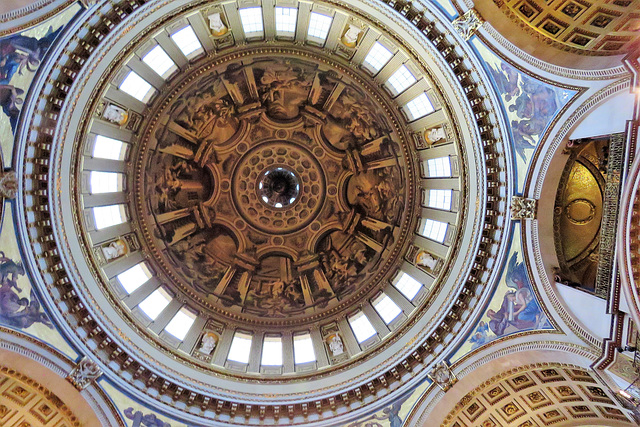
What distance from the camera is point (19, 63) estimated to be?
1430cm

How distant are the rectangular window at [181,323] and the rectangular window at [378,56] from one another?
1722 cm

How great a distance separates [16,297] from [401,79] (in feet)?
64.9

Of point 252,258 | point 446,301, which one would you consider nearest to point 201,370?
point 252,258

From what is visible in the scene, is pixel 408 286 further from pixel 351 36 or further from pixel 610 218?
pixel 351 36

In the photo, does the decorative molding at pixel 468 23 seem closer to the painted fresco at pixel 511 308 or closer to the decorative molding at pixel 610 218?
the decorative molding at pixel 610 218

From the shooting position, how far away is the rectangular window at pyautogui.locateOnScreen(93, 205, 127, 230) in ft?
67.4

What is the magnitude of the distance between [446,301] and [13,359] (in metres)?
18.2

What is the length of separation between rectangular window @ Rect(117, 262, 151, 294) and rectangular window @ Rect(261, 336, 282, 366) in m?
7.60

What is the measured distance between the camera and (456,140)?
1933cm

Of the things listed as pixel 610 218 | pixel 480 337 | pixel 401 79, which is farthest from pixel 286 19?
pixel 480 337

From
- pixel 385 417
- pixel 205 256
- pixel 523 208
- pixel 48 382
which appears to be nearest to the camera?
pixel 48 382

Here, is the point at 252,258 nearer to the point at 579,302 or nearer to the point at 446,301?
the point at 446,301

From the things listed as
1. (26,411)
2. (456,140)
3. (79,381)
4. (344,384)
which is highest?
(456,140)

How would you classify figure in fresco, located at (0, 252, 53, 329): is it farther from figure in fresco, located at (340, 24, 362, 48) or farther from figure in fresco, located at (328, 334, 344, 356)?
figure in fresco, located at (340, 24, 362, 48)
